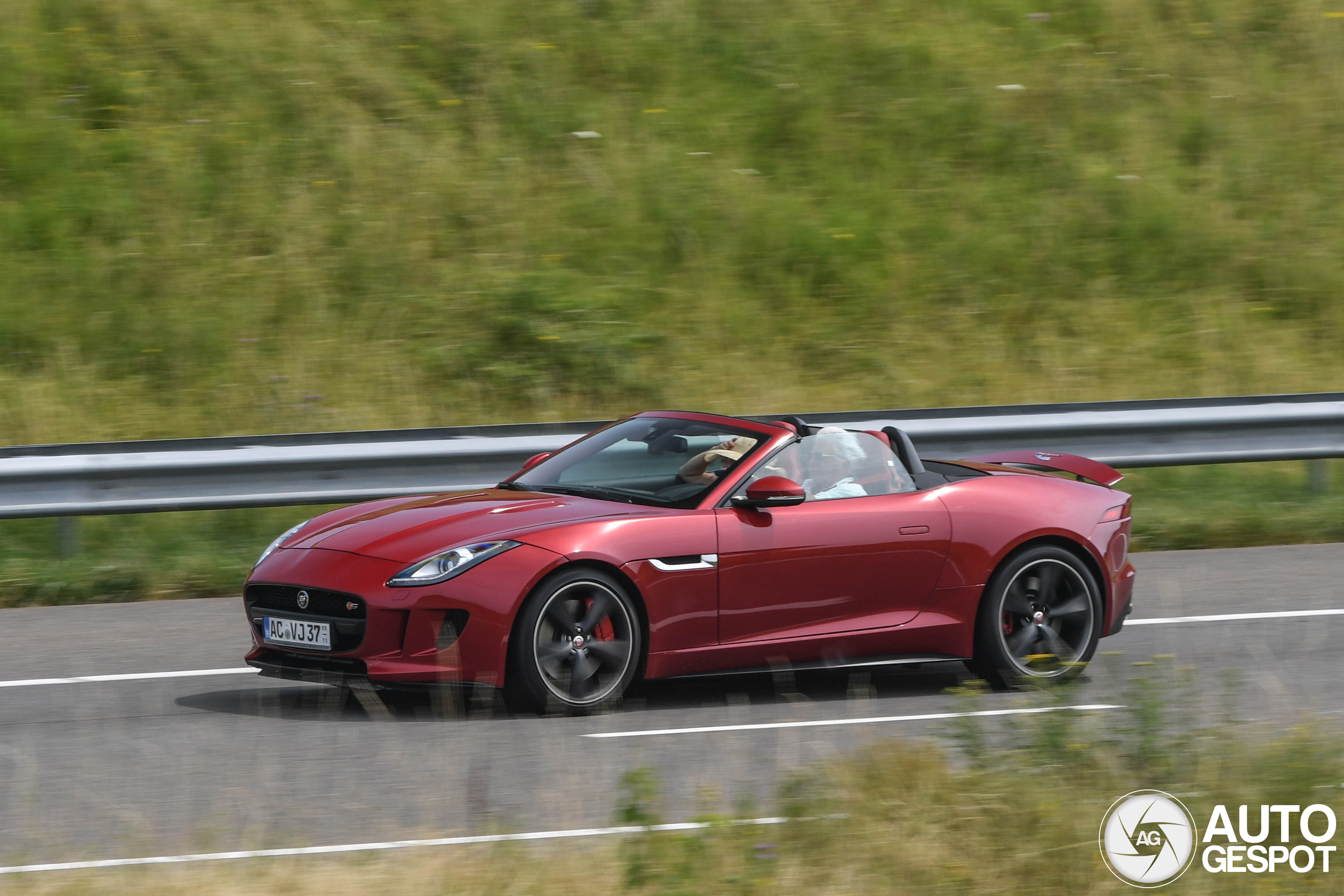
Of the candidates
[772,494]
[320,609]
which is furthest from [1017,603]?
[320,609]

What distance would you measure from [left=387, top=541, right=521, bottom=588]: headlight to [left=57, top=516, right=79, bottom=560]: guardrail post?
4505 mm

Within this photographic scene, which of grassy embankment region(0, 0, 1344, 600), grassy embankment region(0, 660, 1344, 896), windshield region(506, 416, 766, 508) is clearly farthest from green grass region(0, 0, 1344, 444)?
grassy embankment region(0, 660, 1344, 896)

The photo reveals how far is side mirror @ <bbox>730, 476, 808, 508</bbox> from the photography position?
7.28m

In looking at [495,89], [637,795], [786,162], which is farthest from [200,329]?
[637,795]

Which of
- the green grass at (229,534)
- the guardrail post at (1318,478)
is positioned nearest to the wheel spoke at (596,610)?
the green grass at (229,534)

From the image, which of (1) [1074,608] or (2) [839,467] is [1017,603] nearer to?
(1) [1074,608]

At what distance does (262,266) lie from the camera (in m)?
15.0

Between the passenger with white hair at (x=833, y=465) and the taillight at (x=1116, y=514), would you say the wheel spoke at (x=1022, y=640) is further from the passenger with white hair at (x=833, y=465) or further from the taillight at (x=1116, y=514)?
the passenger with white hair at (x=833, y=465)

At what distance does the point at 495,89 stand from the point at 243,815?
40.6ft

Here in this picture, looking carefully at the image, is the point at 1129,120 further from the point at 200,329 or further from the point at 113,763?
the point at 113,763

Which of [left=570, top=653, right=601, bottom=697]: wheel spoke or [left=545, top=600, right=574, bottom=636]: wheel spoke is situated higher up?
[left=545, top=600, right=574, bottom=636]: wheel spoke

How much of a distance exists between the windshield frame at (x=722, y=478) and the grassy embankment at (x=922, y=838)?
2.10 m

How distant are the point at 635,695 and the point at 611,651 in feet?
1.98

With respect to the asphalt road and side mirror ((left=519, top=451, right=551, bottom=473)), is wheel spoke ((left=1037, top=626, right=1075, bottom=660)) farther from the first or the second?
side mirror ((left=519, top=451, right=551, bottom=473))
